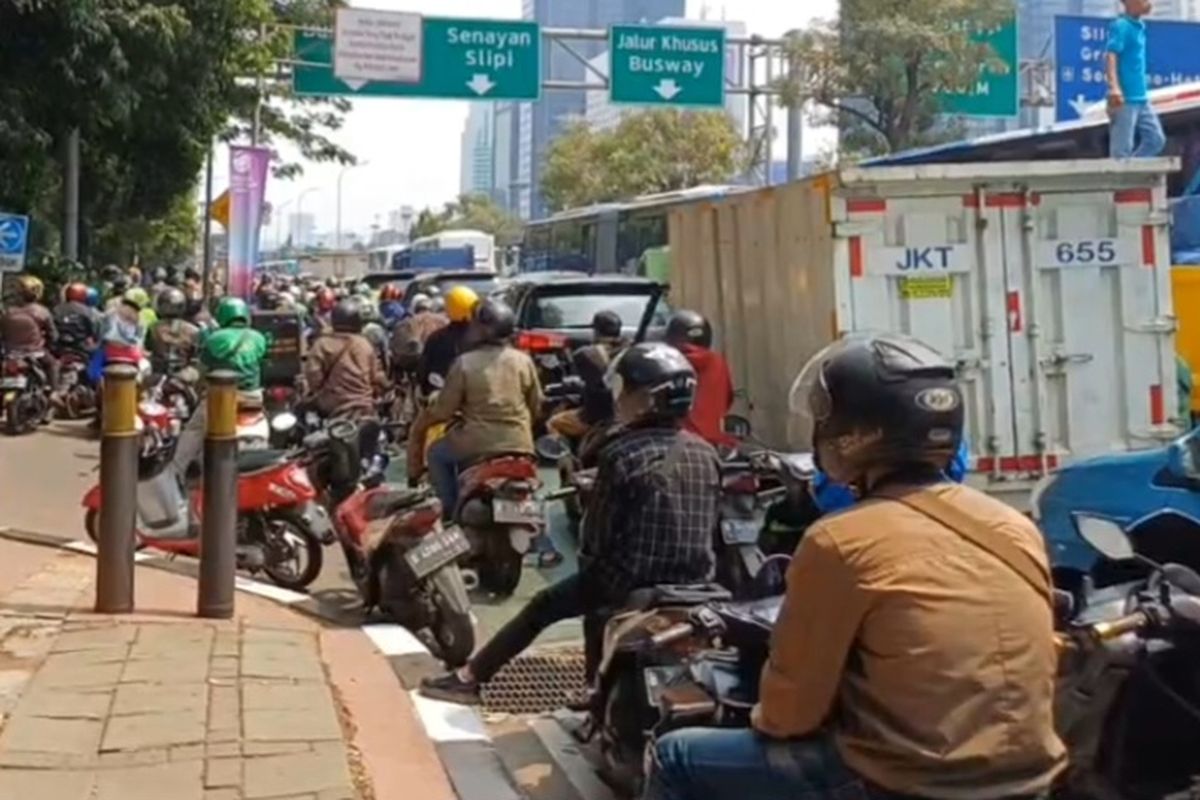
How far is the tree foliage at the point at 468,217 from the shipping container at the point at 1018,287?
81.7 m

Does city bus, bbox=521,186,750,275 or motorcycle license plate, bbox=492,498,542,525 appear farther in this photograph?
city bus, bbox=521,186,750,275

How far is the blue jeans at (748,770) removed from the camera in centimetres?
301

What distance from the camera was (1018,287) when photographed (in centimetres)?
934

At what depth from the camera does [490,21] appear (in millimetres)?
24078

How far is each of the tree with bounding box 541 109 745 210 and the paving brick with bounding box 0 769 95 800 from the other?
148 feet

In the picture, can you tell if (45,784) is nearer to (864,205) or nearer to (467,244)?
(864,205)

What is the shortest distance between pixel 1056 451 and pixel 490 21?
1634 centimetres

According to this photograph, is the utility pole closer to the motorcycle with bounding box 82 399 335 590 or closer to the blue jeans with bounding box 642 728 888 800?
the motorcycle with bounding box 82 399 335 590

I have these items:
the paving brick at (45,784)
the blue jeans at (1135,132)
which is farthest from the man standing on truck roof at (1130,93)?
the paving brick at (45,784)

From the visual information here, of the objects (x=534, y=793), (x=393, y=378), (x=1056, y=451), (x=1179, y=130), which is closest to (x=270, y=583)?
(x=534, y=793)

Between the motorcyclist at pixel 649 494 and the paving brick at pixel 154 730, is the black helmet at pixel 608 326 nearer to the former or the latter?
the motorcyclist at pixel 649 494

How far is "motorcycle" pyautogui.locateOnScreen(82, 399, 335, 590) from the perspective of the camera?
8664mm

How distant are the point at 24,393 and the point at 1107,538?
13.7 m

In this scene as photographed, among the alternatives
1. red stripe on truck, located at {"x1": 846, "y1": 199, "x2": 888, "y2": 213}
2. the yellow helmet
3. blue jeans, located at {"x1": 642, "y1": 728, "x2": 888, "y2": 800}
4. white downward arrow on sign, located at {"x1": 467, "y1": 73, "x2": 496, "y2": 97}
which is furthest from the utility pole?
blue jeans, located at {"x1": 642, "y1": 728, "x2": 888, "y2": 800}
